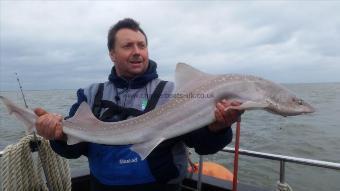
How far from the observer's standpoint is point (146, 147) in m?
3.12

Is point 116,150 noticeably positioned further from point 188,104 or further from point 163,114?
point 188,104

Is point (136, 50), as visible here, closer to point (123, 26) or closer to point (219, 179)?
point (123, 26)

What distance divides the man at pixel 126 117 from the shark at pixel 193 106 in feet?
0.54

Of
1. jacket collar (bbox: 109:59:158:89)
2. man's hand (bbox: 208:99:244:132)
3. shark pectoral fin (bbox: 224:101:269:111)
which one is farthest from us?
jacket collar (bbox: 109:59:158:89)

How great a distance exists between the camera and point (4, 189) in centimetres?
462

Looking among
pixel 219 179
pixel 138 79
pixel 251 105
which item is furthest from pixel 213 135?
pixel 219 179

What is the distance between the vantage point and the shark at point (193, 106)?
9.62 ft

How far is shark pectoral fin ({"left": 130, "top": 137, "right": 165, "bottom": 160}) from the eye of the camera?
10.1 ft

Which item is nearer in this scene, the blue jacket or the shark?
the shark

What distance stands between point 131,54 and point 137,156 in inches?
42.4

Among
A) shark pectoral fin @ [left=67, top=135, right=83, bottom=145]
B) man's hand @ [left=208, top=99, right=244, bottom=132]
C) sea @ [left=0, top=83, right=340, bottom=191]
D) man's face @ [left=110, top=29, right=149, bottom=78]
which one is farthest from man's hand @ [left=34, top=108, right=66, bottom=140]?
sea @ [left=0, top=83, right=340, bottom=191]

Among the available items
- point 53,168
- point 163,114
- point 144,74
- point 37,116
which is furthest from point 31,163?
point 163,114

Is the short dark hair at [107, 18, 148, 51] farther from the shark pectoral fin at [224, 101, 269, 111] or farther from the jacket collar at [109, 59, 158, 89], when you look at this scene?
the shark pectoral fin at [224, 101, 269, 111]

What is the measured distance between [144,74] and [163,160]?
927mm
